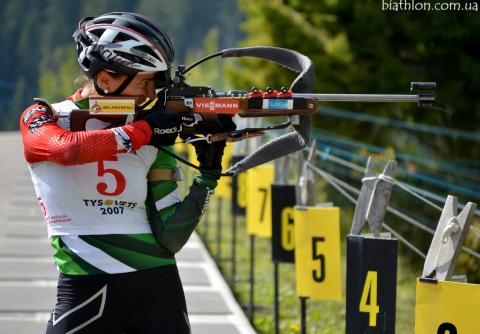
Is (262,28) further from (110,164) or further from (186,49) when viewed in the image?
(186,49)

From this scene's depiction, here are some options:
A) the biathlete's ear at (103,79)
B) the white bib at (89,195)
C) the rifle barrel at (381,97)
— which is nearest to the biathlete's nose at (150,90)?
the biathlete's ear at (103,79)

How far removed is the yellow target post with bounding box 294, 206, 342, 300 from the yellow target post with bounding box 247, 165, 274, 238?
1.66 metres

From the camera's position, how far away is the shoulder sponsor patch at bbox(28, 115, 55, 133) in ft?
12.2

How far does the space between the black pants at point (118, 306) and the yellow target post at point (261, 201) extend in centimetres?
378

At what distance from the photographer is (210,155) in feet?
12.9

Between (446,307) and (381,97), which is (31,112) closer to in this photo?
(381,97)

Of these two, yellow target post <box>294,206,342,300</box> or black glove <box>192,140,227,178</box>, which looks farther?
yellow target post <box>294,206,342,300</box>

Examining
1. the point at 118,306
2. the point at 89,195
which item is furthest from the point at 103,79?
the point at 118,306

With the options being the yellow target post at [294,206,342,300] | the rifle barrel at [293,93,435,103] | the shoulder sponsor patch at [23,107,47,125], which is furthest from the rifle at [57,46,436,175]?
the yellow target post at [294,206,342,300]

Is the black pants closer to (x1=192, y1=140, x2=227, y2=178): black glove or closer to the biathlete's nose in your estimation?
(x1=192, y1=140, x2=227, y2=178): black glove

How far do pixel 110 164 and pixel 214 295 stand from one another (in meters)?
5.30

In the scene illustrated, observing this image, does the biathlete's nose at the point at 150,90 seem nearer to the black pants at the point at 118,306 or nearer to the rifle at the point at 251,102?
the rifle at the point at 251,102

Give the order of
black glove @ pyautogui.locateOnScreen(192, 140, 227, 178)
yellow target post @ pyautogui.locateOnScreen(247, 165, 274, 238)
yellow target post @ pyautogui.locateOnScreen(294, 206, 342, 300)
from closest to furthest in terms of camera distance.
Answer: black glove @ pyautogui.locateOnScreen(192, 140, 227, 178)
yellow target post @ pyautogui.locateOnScreen(294, 206, 342, 300)
yellow target post @ pyautogui.locateOnScreen(247, 165, 274, 238)

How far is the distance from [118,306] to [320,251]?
2.26 meters
